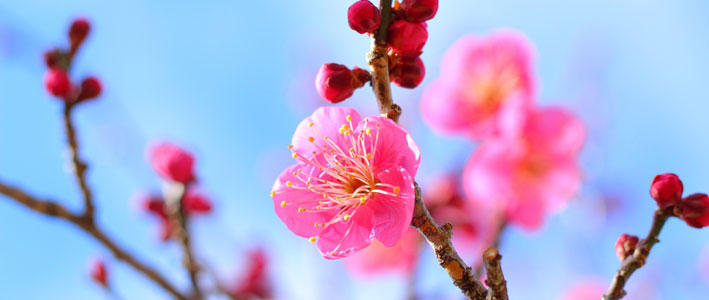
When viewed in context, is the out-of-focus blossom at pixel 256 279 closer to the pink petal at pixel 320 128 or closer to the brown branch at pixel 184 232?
the brown branch at pixel 184 232

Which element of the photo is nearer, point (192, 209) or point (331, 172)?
point (331, 172)

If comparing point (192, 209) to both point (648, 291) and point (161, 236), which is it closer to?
Result: point (161, 236)

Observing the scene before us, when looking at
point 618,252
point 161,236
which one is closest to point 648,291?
point 618,252

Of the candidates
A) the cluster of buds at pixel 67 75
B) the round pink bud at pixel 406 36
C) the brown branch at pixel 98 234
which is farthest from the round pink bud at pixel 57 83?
the round pink bud at pixel 406 36

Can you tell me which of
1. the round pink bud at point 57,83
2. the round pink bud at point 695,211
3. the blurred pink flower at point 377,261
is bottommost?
the round pink bud at point 57,83

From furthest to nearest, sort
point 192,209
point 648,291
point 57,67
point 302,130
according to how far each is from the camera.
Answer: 1. point 648,291
2. point 192,209
3. point 57,67
4. point 302,130

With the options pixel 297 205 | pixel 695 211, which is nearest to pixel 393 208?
pixel 297 205
